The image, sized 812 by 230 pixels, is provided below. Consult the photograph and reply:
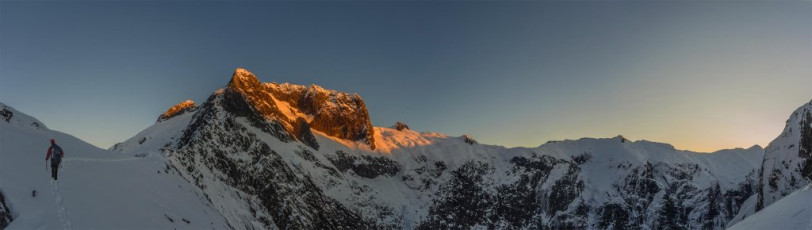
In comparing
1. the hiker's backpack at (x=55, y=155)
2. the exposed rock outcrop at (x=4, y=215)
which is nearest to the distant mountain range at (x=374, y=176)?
the hiker's backpack at (x=55, y=155)

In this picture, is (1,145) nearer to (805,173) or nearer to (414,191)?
(805,173)

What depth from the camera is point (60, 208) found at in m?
23.2

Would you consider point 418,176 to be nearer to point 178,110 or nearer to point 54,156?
point 178,110

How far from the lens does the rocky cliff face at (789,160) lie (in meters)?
86.4

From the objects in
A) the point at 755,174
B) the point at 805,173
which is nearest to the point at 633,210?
the point at 755,174

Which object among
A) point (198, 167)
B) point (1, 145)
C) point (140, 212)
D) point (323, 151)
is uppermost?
point (323, 151)

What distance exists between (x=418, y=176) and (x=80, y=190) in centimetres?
15364

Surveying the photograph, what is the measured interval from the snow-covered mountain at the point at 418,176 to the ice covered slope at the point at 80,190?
6849cm

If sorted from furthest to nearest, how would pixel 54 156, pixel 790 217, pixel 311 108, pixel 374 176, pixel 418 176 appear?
1. pixel 418 176
2. pixel 311 108
3. pixel 374 176
4. pixel 54 156
5. pixel 790 217

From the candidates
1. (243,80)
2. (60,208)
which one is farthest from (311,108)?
(60,208)

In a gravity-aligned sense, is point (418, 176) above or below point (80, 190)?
above

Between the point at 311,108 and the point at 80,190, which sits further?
the point at 311,108

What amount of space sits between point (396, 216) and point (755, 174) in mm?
146845

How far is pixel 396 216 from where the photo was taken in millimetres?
148250
